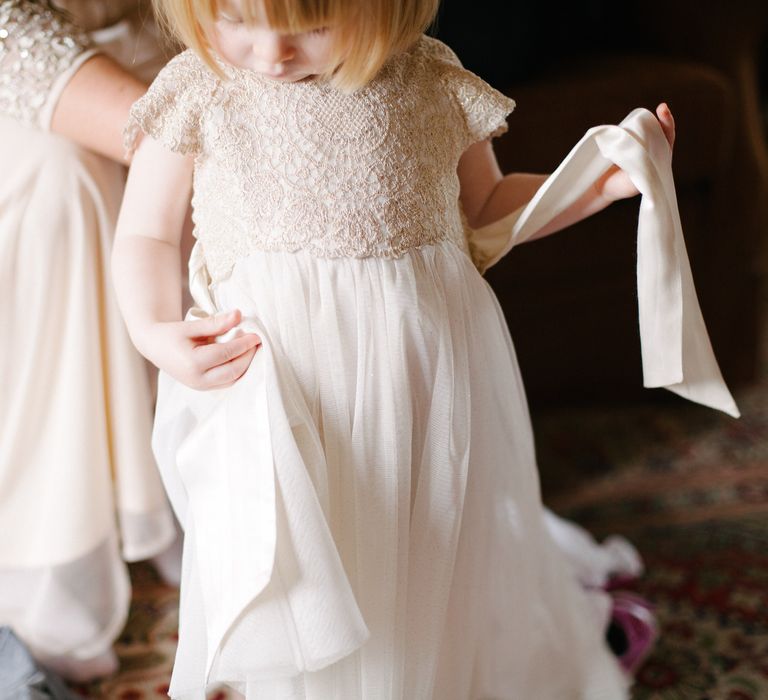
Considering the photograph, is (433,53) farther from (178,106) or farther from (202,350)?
(202,350)

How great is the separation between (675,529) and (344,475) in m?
0.79

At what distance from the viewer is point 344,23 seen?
67cm

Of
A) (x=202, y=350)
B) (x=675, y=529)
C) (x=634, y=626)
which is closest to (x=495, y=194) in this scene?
(x=202, y=350)

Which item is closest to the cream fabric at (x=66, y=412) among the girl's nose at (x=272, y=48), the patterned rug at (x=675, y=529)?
the patterned rug at (x=675, y=529)

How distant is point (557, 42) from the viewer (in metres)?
1.63

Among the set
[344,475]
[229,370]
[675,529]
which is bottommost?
[675,529]

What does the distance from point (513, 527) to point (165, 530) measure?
431mm

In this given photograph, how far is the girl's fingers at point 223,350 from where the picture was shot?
2.40ft

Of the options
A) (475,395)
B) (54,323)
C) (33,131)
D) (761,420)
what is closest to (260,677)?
(475,395)

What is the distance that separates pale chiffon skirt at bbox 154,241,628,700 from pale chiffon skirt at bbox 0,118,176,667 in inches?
7.6

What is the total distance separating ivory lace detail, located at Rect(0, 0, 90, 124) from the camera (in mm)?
886

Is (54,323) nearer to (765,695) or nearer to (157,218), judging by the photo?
(157,218)

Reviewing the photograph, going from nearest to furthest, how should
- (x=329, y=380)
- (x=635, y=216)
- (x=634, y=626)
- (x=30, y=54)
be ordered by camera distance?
(x=329, y=380) → (x=30, y=54) → (x=634, y=626) → (x=635, y=216)

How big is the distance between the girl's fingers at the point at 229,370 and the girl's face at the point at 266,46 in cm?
22
